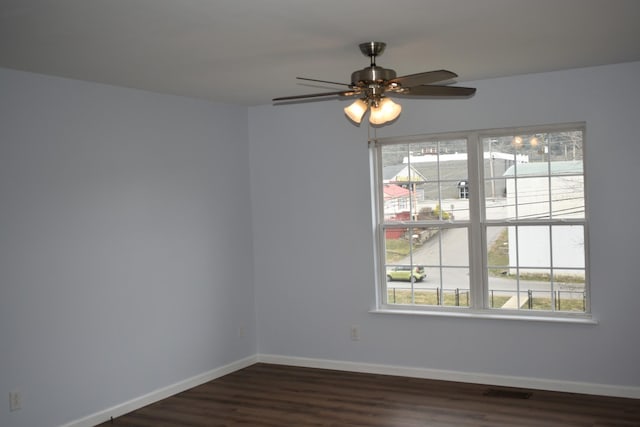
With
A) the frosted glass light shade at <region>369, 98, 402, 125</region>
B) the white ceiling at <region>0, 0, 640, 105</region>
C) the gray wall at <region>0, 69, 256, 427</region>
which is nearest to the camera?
the white ceiling at <region>0, 0, 640, 105</region>

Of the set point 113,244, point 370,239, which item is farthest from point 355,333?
point 113,244

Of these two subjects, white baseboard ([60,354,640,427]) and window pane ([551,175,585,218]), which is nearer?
white baseboard ([60,354,640,427])

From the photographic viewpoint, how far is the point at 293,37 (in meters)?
3.63

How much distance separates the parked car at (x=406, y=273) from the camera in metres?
5.73

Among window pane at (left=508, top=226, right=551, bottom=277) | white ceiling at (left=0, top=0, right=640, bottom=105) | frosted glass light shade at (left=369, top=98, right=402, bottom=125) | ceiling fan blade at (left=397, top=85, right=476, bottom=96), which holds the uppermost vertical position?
white ceiling at (left=0, top=0, right=640, bottom=105)

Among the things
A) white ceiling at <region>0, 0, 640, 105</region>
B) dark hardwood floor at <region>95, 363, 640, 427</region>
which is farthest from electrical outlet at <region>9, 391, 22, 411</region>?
white ceiling at <region>0, 0, 640, 105</region>

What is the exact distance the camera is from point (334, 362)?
603 cm

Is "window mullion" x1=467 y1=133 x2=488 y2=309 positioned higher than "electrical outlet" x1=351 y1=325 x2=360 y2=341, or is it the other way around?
"window mullion" x1=467 y1=133 x2=488 y2=309

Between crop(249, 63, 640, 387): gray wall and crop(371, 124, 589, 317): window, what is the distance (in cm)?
15

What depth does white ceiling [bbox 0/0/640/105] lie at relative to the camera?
10.1ft

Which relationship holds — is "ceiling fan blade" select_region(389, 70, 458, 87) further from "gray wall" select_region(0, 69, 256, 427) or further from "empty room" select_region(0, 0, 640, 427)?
"gray wall" select_region(0, 69, 256, 427)

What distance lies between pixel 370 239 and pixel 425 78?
2663 millimetres

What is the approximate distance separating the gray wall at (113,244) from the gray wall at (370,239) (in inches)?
→ 13.2

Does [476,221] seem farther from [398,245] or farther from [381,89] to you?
[381,89]
